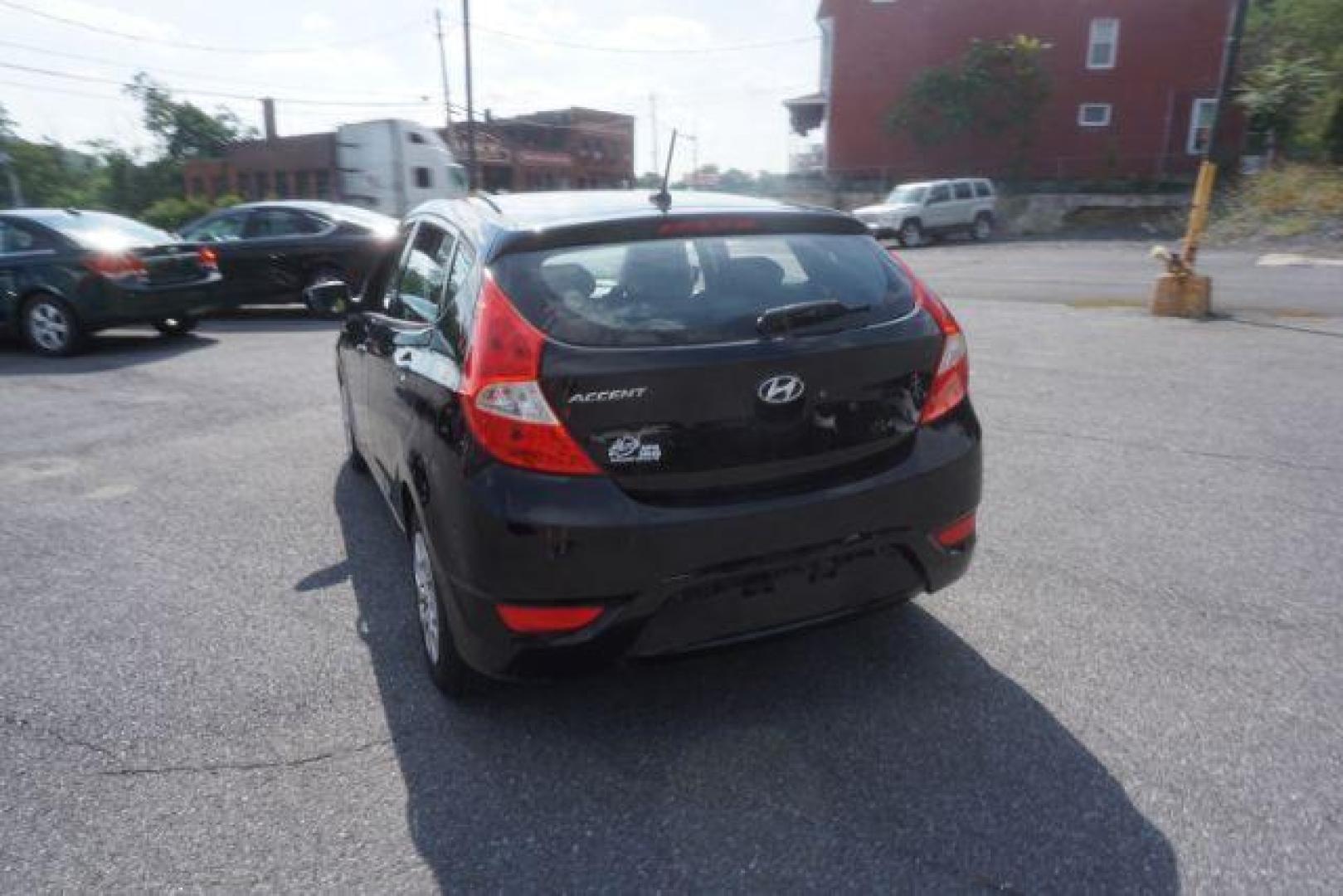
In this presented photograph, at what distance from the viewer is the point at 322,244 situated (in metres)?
11.9

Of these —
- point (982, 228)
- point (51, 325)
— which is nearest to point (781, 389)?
point (51, 325)

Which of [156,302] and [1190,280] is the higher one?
[1190,280]

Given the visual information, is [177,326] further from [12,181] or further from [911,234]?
[12,181]

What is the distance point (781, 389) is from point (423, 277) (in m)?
1.68

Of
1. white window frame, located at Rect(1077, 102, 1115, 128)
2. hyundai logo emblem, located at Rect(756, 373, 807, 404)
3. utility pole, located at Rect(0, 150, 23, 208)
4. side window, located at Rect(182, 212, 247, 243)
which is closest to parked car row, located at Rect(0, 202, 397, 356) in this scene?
side window, located at Rect(182, 212, 247, 243)

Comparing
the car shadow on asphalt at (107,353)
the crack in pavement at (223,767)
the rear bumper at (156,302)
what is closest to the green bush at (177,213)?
the car shadow on asphalt at (107,353)

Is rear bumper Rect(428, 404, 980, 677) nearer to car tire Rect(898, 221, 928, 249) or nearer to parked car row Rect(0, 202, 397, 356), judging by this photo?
parked car row Rect(0, 202, 397, 356)

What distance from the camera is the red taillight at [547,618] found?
7.80 feet

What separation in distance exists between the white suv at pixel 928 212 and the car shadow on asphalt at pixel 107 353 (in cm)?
2010

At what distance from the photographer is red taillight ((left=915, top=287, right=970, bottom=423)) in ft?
9.18

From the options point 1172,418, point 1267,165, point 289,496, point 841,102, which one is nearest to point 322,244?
point 289,496

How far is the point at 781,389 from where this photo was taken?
8.16ft

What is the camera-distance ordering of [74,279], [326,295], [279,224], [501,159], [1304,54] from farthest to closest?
1. [501,159]
2. [1304,54]
3. [279,224]
4. [74,279]
5. [326,295]

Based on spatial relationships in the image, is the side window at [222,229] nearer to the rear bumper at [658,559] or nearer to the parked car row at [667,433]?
the parked car row at [667,433]
